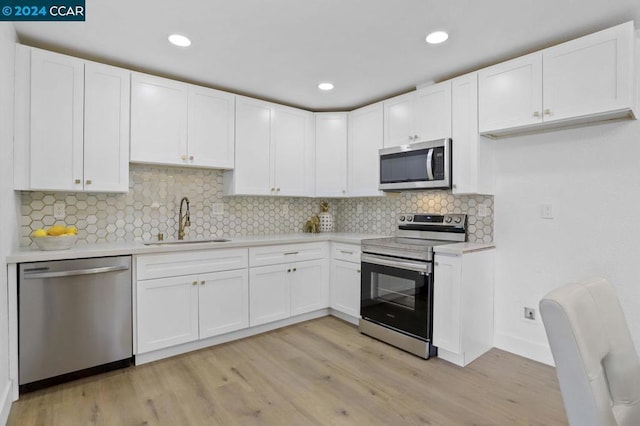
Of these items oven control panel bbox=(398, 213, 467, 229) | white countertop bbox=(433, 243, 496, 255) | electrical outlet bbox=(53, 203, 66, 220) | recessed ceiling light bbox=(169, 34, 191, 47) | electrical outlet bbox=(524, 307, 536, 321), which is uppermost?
recessed ceiling light bbox=(169, 34, 191, 47)

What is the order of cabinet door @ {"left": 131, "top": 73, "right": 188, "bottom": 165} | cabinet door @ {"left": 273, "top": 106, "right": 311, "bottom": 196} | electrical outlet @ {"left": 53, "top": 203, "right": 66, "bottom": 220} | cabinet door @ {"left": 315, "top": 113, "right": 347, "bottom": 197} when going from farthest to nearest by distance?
1. cabinet door @ {"left": 315, "top": 113, "right": 347, "bottom": 197}
2. cabinet door @ {"left": 273, "top": 106, "right": 311, "bottom": 196}
3. cabinet door @ {"left": 131, "top": 73, "right": 188, "bottom": 165}
4. electrical outlet @ {"left": 53, "top": 203, "right": 66, "bottom": 220}

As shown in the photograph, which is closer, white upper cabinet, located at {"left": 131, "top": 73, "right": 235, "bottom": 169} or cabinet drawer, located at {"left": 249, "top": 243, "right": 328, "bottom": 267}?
white upper cabinet, located at {"left": 131, "top": 73, "right": 235, "bottom": 169}

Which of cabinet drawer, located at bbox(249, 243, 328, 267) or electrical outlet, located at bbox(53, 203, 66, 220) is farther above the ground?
A: electrical outlet, located at bbox(53, 203, 66, 220)

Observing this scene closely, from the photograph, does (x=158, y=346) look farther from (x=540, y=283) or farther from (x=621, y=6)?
(x=621, y=6)

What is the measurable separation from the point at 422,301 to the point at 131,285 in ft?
7.47

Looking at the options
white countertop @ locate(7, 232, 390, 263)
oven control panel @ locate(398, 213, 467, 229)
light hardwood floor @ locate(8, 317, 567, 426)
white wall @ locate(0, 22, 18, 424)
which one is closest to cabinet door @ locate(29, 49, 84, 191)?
white wall @ locate(0, 22, 18, 424)

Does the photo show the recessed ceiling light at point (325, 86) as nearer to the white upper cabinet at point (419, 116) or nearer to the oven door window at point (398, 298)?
the white upper cabinet at point (419, 116)

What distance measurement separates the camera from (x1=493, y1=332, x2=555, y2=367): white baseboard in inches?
106

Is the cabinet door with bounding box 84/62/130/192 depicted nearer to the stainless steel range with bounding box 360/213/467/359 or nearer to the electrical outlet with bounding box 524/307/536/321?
the stainless steel range with bounding box 360/213/467/359

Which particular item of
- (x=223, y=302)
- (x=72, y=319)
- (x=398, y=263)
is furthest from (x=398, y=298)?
(x=72, y=319)

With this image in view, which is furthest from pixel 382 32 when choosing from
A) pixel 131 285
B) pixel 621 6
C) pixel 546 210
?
Answer: pixel 131 285

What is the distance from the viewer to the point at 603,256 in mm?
2430

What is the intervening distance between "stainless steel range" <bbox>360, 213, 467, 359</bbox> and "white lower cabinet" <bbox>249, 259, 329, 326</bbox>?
563 millimetres

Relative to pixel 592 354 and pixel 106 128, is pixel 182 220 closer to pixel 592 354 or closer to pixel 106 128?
pixel 106 128
